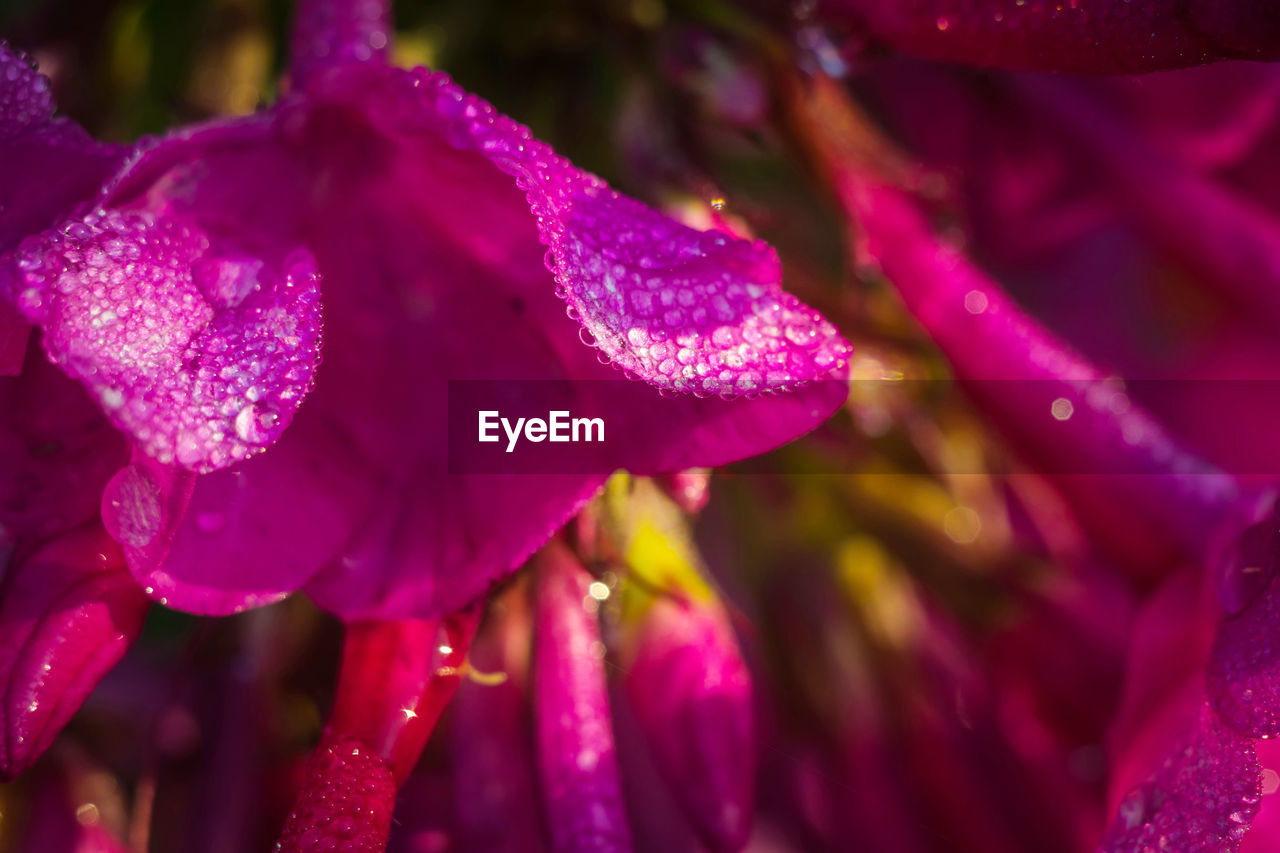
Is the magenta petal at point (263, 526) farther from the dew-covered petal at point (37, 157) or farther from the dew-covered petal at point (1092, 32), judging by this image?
the dew-covered petal at point (1092, 32)

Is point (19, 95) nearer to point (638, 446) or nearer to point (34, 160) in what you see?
point (34, 160)

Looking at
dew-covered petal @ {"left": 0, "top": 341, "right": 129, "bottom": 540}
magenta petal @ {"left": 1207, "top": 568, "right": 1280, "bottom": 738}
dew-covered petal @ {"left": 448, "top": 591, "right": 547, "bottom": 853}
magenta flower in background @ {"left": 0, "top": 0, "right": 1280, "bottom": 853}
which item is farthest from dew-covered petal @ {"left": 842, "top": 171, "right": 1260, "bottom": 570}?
dew-covered petal @ {"left": 0, "top": 341, "right": 129, "bottom": 540}

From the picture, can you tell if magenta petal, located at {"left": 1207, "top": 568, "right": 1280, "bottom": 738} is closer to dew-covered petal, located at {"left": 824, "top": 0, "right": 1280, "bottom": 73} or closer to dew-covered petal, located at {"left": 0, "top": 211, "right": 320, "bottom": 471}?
dew-covered petal, located at {"left": 824, "top": 0, "right": 1280, "bottom": 73}

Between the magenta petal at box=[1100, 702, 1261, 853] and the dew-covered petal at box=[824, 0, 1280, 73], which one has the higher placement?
the dew-covered petal at box=[824, 0, 1280, 73]

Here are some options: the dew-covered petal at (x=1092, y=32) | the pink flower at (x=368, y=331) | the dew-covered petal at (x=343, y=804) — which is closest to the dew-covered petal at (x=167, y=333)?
the pink flower at (x=368, y=331)

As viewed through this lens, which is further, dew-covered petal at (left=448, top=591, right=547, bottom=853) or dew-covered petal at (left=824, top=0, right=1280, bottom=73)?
dew-covered petal at (left=448, top=591, right=547, bottom=853)

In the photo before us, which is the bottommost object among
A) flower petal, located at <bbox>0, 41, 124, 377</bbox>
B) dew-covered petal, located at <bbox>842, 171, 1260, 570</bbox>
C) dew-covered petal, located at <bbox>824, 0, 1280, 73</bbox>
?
dew-covered petal, located at <bbox>842, 171, 1260, 570</bbox>

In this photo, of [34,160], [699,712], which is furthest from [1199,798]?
[34,160]

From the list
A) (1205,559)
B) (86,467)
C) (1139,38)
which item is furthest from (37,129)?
(1205,559)
